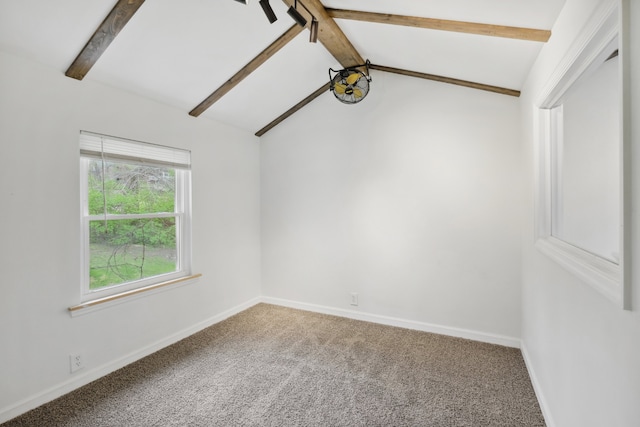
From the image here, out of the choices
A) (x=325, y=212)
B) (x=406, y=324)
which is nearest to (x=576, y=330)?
(x=406, y=324)

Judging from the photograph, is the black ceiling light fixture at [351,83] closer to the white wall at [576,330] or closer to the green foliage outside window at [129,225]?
the white wall at [576,330]

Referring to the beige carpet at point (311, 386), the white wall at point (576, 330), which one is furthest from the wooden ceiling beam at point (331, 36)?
the beige carpet at point (311, 386)

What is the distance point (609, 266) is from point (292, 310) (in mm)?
3155

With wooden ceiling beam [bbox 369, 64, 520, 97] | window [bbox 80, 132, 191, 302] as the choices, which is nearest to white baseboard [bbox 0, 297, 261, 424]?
window [bbox 80, 132, 191, 302]

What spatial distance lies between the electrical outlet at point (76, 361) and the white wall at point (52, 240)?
0.11 ft

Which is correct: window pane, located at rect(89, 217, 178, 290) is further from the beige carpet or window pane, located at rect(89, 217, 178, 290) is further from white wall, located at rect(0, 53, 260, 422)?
the beige carpet

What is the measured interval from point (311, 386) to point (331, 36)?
2688mm

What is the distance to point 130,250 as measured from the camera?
2674 mm

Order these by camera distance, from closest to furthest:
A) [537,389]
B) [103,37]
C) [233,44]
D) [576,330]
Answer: [576,330] → [103,37] → [537,389] → [233,44]

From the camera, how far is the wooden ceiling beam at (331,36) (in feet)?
6.83

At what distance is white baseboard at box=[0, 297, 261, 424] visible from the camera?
75.0 inches

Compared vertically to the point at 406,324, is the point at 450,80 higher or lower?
higher

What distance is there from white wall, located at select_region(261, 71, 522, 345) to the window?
46.8 inches

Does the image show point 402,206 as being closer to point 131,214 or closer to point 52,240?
point 131,214
